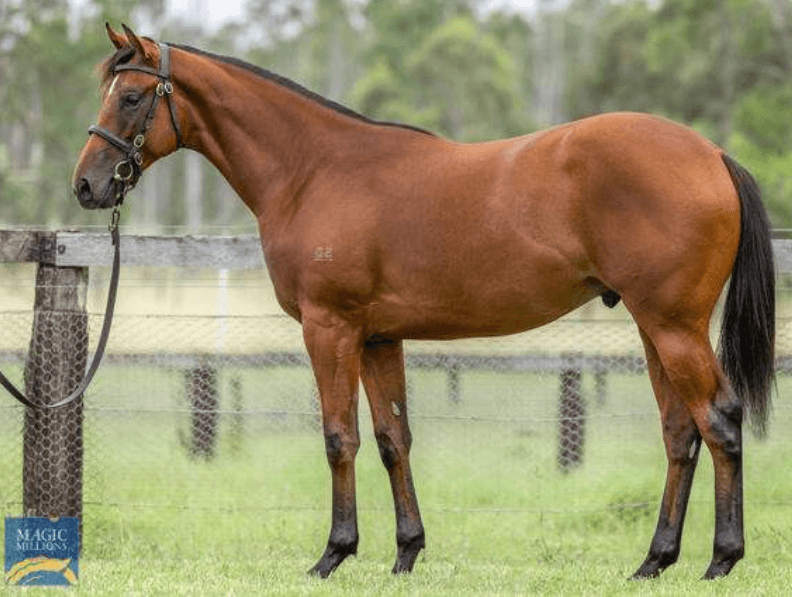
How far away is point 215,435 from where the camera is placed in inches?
318

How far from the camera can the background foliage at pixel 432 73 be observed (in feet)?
108

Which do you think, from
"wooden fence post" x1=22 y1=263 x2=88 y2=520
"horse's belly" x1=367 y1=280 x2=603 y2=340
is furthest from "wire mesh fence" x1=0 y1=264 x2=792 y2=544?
"horse's belly" x1=367 y1=280 x2=603 y2=340

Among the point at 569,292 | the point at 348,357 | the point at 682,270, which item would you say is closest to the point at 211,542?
the point at 348,357

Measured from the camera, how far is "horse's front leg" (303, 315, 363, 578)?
5.98m

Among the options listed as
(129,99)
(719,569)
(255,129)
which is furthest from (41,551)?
(719,569)

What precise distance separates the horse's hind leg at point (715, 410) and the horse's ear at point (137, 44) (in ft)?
8.28

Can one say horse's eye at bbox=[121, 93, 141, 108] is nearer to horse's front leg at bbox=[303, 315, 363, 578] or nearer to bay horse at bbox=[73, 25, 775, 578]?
bay horse at bbox=[73, 25, 775, 578]

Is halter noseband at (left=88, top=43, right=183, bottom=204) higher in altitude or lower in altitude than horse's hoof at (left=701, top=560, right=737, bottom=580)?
higher

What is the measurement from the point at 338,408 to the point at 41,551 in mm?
1387

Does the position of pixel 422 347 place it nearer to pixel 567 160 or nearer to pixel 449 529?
pixel 449 529

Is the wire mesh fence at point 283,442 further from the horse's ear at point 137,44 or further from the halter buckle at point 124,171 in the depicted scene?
the horse's ear at point 137,44

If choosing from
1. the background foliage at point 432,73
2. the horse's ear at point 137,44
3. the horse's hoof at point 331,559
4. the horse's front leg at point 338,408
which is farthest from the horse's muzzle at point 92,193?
the background foliage at point 432,73

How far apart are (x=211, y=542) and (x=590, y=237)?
2.73m

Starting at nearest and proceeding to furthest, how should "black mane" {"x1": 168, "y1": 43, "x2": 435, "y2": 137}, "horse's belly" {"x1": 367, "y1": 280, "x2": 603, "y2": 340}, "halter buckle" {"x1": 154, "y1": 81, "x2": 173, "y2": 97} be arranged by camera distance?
"horse's belly" {"x1": 367, "y1": 280, "x2": 603, "y2": 340}
"halter buckle" {"x1": 154, "y1": 81, "x2": 173, "y2": 97}
"black mane" {"x1": 168, "y1": 43, "x2": 435, "y2": 137}
